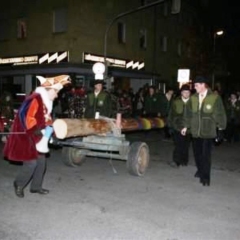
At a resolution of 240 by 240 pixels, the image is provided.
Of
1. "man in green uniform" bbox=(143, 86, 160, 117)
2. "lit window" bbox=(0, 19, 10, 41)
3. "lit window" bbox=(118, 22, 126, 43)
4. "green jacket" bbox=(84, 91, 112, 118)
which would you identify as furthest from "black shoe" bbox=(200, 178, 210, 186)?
"lit window" bbox=(0, 19, 10, 41)

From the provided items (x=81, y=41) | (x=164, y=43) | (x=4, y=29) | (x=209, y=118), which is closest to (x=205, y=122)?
(x=209, y=118)

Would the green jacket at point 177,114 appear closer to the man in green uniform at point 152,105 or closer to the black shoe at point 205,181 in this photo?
the black shoe at point 205,181

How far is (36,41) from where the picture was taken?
97.0 ft

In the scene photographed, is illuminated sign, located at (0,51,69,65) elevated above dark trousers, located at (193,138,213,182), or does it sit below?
above

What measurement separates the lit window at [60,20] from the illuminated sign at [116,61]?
6.86 ft

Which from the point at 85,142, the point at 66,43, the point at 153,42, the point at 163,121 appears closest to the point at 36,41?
the point at 66,43

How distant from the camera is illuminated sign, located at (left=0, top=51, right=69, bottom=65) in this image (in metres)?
27.6

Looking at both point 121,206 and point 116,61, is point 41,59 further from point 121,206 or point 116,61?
point 121,206

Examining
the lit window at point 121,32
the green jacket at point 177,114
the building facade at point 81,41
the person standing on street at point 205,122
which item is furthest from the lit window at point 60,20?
the person standing on street at point 205,122

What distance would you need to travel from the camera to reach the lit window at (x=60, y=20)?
2805 centimetres

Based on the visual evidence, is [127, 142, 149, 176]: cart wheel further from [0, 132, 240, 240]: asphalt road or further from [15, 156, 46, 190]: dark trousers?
[15, 156, 46, 190]: dark trousers

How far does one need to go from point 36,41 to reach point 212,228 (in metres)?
25.0

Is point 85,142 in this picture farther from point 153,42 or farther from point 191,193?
point 153,42

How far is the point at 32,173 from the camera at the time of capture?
751 cm
